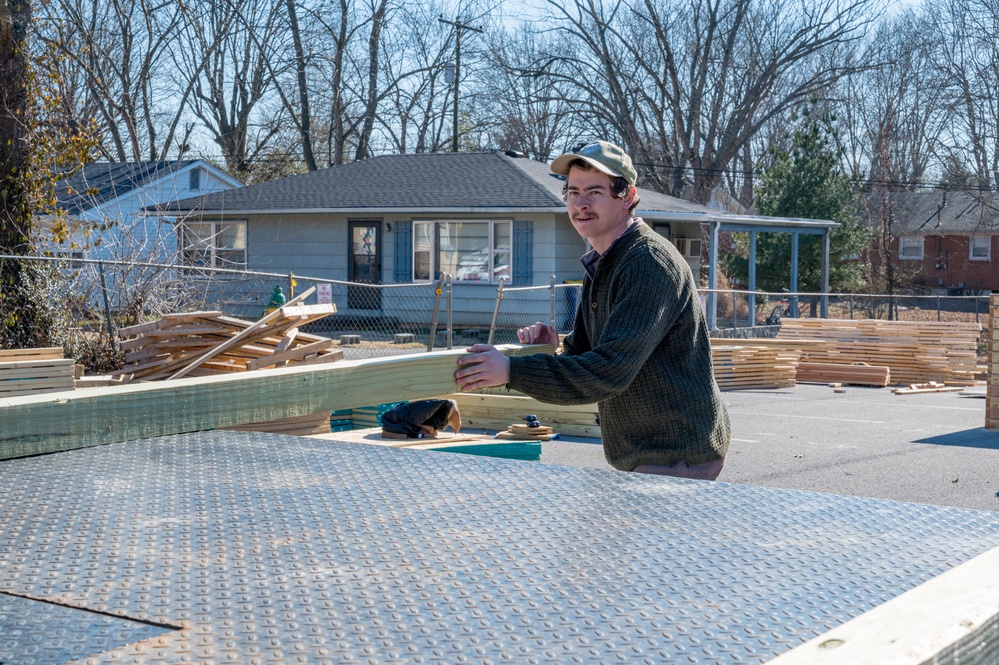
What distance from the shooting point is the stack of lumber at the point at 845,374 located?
60.4 feet

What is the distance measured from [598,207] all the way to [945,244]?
51.5 meters

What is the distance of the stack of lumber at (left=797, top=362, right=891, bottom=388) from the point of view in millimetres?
18422

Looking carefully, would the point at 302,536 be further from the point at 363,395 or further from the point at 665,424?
the point at 665,424

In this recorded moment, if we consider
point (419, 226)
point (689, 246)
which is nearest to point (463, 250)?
point (419, 226)

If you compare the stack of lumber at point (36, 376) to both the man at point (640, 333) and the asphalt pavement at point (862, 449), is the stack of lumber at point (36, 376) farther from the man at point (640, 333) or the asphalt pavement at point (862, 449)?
the man at point (640, 333)

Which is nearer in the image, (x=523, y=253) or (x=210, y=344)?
(x=210, y=344)

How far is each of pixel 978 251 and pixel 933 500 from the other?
4546 centimetres

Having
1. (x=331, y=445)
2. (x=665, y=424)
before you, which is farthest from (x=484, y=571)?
(x=665, y=424)

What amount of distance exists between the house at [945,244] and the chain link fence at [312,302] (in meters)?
8.78

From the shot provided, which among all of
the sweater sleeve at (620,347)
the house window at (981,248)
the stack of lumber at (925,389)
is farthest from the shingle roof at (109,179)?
the house window at (981,248)

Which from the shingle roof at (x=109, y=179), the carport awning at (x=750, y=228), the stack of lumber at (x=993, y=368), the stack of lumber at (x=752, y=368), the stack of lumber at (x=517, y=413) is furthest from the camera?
the shingle roof at (x=109, y=179)

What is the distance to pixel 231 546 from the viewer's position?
6.13ft

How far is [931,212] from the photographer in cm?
5259

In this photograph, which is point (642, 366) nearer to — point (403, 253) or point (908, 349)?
point (908, 349)
